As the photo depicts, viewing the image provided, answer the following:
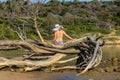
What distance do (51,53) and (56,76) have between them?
1356 mm

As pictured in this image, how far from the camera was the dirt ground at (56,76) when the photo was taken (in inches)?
Result: 543

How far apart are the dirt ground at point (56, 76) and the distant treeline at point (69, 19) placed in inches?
474

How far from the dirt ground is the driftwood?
27 centimetres

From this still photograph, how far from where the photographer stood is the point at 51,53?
50.4 ft

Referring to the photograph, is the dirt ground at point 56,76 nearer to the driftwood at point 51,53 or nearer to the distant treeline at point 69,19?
the driftwood at point 51,53

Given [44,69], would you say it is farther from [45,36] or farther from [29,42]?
[45,36]

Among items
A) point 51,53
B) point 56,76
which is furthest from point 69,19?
point 56,76

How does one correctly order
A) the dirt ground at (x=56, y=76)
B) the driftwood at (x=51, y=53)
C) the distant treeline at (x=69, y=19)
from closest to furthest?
1. the dirt ground at (x=56, y=76)
2. the driftwood at (x=51, y=53)
3. the distant treeline at (x=69, y=19)

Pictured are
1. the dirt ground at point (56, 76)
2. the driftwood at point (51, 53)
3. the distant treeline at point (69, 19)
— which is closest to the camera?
the dirt ground at point (56, 76)

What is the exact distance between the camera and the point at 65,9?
54.7 m

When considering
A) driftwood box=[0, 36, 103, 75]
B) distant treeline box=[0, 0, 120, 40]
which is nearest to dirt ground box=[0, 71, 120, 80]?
driftwood box=[0, 36, 103, 75]

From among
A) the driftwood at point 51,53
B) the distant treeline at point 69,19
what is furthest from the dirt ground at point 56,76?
the distant treeline at point 69,19

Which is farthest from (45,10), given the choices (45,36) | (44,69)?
(44,69)

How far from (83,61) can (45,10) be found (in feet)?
117
